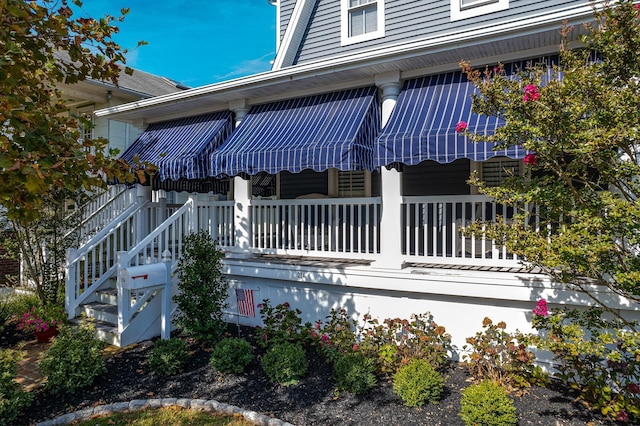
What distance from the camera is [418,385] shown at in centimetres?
461

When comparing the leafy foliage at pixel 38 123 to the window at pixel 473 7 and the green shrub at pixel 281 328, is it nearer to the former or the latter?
the green shrub at pixel 281 328

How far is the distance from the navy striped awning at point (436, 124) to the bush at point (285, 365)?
9.11 ft

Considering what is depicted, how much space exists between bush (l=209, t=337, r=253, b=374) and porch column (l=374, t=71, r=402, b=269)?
2288 mm

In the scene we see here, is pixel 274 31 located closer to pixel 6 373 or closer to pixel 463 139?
pixel 463 139

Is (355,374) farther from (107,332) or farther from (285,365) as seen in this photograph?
(107,332)

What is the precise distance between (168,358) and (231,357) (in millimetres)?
847

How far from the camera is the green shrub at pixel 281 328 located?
611 centimetres

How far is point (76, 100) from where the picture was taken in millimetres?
12836

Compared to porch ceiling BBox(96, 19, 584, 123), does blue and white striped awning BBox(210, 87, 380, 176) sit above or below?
below

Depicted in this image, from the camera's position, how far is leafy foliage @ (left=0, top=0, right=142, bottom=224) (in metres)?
2.90

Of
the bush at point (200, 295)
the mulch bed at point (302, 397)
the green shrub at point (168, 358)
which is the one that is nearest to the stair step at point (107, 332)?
the mulch bed at point (302, 397)

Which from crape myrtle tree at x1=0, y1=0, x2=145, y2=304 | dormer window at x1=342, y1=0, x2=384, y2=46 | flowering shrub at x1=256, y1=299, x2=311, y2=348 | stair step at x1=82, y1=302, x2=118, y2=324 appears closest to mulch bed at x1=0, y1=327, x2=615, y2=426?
flowering shrub at x1=256, y1=299, x2=311, y2=348

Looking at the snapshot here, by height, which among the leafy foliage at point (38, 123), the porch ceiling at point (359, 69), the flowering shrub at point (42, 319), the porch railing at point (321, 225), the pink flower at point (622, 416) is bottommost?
the pink flower at point (622, 416)

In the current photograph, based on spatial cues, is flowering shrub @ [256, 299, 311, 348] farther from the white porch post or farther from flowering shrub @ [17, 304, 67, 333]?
the white porch post
